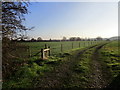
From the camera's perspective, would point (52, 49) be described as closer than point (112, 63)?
No

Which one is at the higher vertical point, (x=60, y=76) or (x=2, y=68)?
(x=2, y=68)

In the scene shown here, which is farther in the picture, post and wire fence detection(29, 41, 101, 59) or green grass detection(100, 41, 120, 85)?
post and wire fence detection(29, 41, 101, 59)

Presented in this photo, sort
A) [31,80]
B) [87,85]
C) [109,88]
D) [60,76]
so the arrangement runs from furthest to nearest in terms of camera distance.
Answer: [60,76] < [31,80] < [87,85] < [109,88]

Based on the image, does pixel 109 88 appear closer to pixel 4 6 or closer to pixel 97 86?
pixel 97 86

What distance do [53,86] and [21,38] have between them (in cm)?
333

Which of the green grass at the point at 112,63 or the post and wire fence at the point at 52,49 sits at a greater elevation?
the post and wire fence at the point at 52,49

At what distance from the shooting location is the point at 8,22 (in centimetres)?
513

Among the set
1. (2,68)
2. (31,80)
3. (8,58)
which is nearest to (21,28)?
(8,58)

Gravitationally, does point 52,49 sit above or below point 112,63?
above

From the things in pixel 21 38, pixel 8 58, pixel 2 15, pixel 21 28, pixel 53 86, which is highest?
pixel 2 15

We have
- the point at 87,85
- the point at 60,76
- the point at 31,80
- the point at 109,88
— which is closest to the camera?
the point at 109,88

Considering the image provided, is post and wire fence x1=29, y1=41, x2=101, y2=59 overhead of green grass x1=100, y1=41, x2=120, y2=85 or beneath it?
overhead

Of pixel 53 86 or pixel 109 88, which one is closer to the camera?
pixel 109 88

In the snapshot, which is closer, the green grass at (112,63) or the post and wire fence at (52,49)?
the green grass at (112,63)
